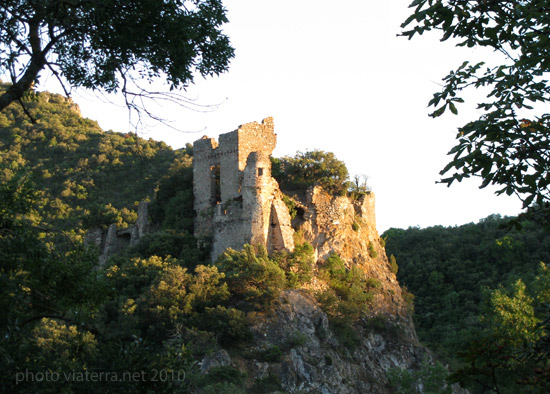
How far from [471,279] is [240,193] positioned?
76.2 ft

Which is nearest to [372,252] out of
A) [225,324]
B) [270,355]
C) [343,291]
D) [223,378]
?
[343,291]

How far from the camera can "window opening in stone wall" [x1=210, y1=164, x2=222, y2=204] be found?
30625 mm

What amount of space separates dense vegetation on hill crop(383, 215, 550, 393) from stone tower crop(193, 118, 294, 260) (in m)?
10.4

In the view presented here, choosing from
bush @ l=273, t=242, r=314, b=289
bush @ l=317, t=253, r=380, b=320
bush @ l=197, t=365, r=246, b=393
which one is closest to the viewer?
bush @ l=197, t=365, r=246, b=393

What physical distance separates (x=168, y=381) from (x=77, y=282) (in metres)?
1.81

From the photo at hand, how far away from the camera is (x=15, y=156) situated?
56156 millimetres

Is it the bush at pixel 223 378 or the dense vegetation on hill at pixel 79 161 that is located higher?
the dense vegetation on hill at pixel 79 161

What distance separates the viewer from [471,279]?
4703 cm

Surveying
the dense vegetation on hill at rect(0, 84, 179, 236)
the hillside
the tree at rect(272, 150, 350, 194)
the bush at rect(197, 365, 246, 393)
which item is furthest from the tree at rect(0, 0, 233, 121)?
the dense vegetation on hill at rect(0, 84, 179, 236)

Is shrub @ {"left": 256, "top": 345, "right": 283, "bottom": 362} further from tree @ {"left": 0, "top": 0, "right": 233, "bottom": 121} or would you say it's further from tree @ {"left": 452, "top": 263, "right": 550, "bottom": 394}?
tree @ {"left": 0, "top": 0, "right": 233, "bottom": 121}

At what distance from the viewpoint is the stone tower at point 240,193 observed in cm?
2833

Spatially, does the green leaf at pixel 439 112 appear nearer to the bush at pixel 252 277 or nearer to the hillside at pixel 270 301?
the hillside at pixel 270 301

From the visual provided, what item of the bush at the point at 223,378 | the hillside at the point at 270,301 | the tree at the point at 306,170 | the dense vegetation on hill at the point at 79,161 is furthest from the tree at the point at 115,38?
the dense vegetation on hill at the point at 79,161

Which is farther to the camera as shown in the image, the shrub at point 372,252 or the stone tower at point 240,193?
the shrub at point 372,252
